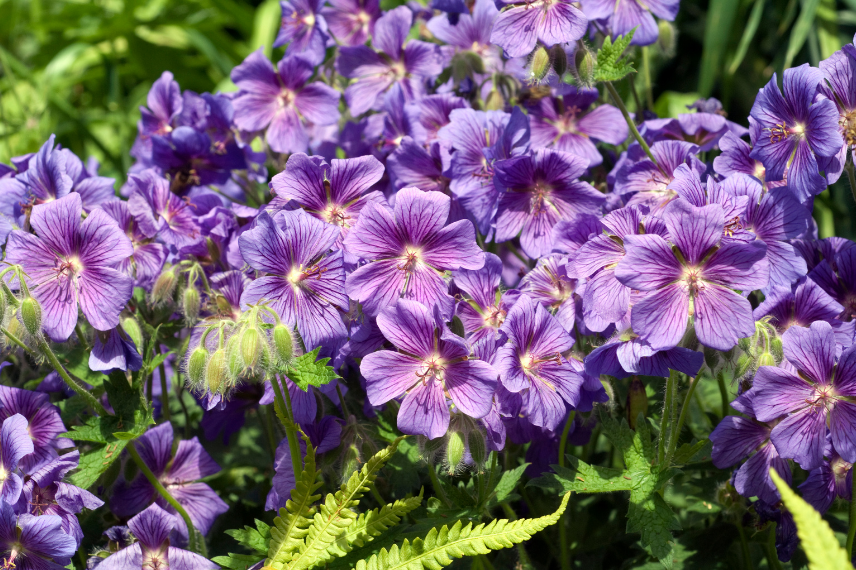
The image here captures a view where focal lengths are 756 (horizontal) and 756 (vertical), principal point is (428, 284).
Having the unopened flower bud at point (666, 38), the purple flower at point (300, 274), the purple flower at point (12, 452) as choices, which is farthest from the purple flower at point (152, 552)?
the unopened flower bud at point (666, 38)

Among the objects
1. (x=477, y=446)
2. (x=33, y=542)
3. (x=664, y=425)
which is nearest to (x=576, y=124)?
(x=664, y=425)

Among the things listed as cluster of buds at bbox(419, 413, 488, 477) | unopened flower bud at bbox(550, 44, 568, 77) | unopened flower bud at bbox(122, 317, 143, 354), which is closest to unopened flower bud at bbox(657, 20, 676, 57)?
unopened flower bud at bbox(550, 44, 568, 77)

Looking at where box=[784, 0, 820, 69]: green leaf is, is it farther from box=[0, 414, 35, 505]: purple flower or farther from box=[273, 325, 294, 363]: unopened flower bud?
box=[0, 414, 35, 505]: purple flower

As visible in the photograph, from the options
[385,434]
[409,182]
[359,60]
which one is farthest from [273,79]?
[385,434]

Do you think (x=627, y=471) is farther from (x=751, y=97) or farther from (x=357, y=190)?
(x=751, y=97)

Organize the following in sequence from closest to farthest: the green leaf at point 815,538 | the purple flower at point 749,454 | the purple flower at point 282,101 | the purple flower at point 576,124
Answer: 1. the green leaf at point 815,538
2. the purple flower at point 749,454
3. the purple flower at point 576,124
4. the purple flower at point 282,101

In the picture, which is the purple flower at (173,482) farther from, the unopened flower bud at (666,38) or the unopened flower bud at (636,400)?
the unopened flower bud at (666,38)
